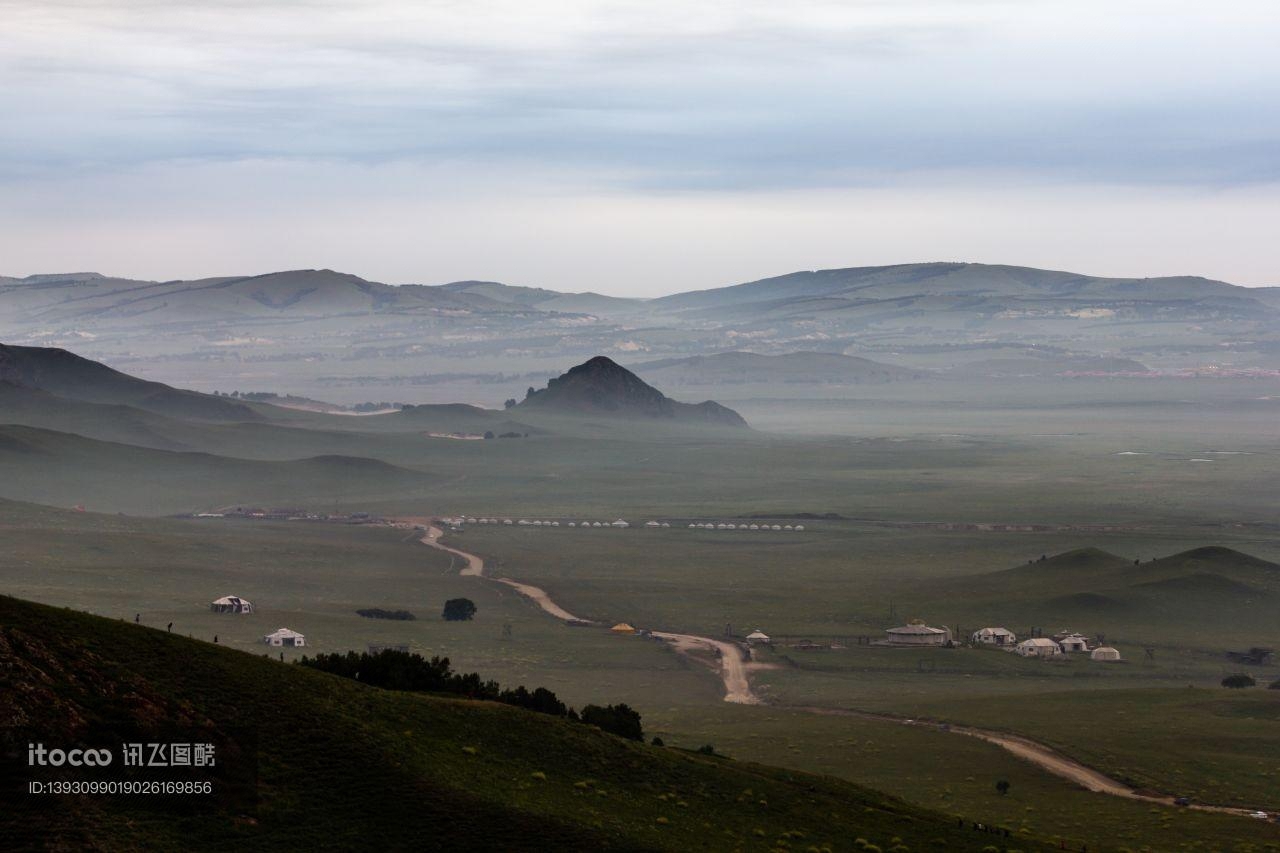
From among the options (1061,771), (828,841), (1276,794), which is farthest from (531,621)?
(828,841)

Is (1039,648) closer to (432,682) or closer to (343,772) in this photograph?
(432,682)

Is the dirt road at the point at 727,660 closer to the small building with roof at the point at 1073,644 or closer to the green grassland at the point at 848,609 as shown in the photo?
the green grassland at the point at 848,609

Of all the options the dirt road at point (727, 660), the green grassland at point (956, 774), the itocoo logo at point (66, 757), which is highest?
the itocoo logo at point (66, 757)

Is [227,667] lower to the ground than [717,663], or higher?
higher

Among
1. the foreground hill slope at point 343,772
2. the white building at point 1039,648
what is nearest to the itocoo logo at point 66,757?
the foreground hill slope at point 343,772

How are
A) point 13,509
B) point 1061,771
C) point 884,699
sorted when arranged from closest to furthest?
point 1061,771 → point 884,699 → point 13,509

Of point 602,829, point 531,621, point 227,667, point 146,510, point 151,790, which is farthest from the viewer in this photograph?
point 146,510

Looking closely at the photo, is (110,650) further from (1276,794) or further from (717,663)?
(717,663)
